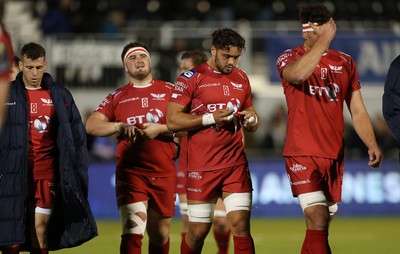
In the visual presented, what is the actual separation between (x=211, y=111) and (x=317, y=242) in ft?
5.33

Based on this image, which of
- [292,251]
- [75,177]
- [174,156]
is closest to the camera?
[75,177]

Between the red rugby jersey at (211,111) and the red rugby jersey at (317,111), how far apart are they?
1.76 feet

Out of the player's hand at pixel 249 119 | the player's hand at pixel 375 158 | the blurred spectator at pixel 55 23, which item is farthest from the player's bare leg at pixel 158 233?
the blurred spectator at pixel 55 23

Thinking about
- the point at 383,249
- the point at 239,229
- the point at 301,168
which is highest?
the point at 301,168

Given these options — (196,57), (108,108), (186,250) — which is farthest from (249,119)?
(196,57)

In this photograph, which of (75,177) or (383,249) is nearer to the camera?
(75,177)

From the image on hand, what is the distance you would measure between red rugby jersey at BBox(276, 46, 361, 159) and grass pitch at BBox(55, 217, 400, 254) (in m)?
4.52

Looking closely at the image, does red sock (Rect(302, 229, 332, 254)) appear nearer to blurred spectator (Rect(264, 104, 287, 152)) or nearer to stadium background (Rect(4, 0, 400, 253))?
stadium background (Rect(4, 0, 400, 253))

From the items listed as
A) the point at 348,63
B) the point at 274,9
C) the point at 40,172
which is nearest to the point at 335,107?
the point at 348,63

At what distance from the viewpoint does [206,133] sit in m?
9.37

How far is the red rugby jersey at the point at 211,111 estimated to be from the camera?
933 centimetres

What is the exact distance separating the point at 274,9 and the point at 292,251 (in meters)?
11.8

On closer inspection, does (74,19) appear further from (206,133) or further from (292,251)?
(206,133)

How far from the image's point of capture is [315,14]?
893 cm
